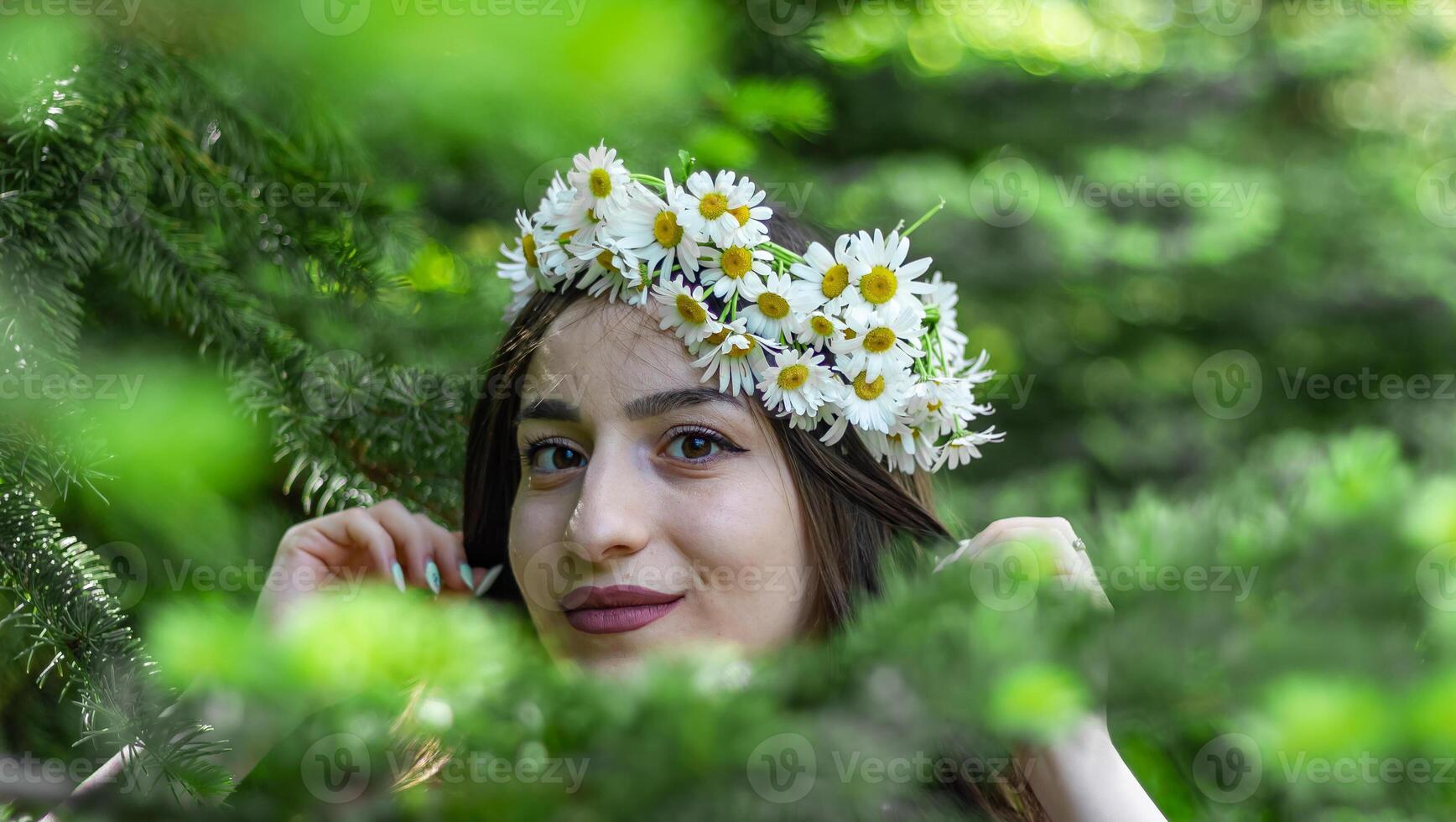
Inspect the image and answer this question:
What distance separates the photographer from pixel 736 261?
1492mm

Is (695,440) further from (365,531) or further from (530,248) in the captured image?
(365,531)

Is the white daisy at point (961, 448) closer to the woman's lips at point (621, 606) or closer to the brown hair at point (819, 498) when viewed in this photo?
the brown hair at point (819, 498)

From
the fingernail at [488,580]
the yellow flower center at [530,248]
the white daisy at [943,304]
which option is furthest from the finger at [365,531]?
the white daisy at [943,304]

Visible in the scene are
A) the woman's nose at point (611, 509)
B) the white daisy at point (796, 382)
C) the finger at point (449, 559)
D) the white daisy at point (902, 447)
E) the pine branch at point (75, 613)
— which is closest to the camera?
the pine branch at point (75, 613)

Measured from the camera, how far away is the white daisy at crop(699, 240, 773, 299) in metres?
1.49

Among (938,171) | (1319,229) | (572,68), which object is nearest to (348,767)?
(572,68)

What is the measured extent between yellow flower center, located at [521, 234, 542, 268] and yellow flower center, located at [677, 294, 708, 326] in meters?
0.29

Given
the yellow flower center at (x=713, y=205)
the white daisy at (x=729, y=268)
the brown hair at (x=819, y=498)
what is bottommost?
the brown hair at (x=819, y=498)

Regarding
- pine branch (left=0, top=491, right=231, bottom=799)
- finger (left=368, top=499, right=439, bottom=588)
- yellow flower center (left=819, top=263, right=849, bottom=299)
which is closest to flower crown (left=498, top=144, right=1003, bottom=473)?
yellow flower center (left=819, top=263, right=849, bottom=299)

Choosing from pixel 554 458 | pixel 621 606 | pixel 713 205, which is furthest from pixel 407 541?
pixel 713 205

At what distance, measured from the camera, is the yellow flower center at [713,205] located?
1484 mm

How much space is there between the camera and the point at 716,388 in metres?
1.48

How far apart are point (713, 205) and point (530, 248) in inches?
13.0

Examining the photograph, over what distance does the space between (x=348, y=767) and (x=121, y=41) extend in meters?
1.04
